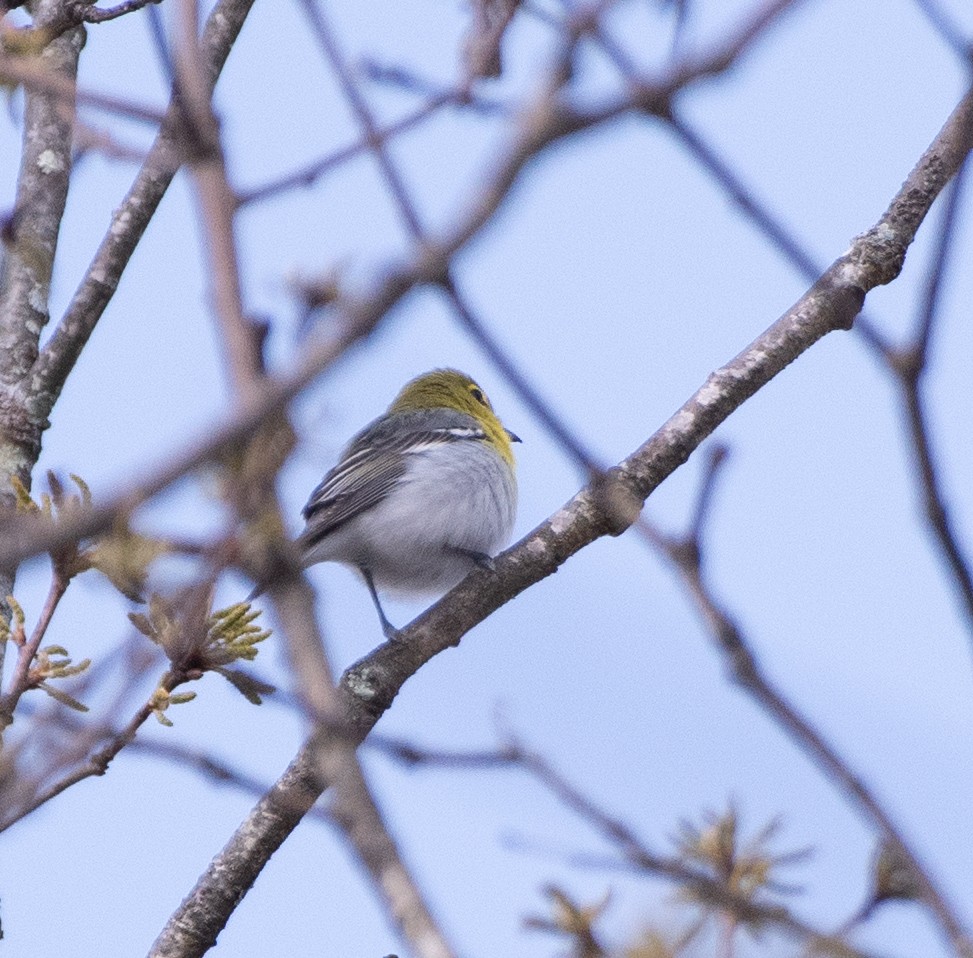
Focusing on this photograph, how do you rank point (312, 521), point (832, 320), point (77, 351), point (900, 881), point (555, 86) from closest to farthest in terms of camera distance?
point (555, 86)
point (900, 881)
point (832, 320)
point (77, 351)
point (312, 521)

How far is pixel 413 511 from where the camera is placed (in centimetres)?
578

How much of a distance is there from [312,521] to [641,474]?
272 cm

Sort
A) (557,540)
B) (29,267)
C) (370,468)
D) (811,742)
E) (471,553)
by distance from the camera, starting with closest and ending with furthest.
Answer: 1. (811,742)
2. (29,267)
3. (557,540)
4. (471,553)
5. (370,468)

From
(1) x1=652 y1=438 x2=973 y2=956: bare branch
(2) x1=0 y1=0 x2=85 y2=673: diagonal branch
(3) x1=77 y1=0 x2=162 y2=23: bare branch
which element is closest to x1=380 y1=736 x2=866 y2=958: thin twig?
(1) x1=652 y1=438 x2=973 y2=956: bare branch

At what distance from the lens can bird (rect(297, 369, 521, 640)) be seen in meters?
5.71

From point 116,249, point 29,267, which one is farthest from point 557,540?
point 116,249

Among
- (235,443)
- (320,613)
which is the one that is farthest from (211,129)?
(320,613)

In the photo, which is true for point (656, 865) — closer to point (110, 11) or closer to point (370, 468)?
point (110, 11)

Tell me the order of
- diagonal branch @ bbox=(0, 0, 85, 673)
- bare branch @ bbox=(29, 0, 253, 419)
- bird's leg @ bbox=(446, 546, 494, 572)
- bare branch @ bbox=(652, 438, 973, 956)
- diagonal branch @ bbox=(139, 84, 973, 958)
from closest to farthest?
bare branch @ bbox=(652, 438, 973, 956)
diagonal branch @ bbox=(139, 84, 973, 958)
diagonal branch @ bbox=(0, 0, 85, 673)
bare branch @ bbox=(29, 0, 253, 419)
bird's leg @ bbox=(446, 546, 494, 572)

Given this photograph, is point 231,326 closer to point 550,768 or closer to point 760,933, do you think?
point 550,768

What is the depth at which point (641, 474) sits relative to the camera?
3307 millimetres

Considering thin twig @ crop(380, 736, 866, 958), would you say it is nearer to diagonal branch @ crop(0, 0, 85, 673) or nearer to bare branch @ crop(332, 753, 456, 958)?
bare branch @ crop(332, 753, 456, 958)

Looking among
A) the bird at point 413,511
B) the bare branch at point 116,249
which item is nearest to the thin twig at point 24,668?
the bare branch at point 116,249

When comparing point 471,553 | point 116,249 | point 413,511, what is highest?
point 413,511
